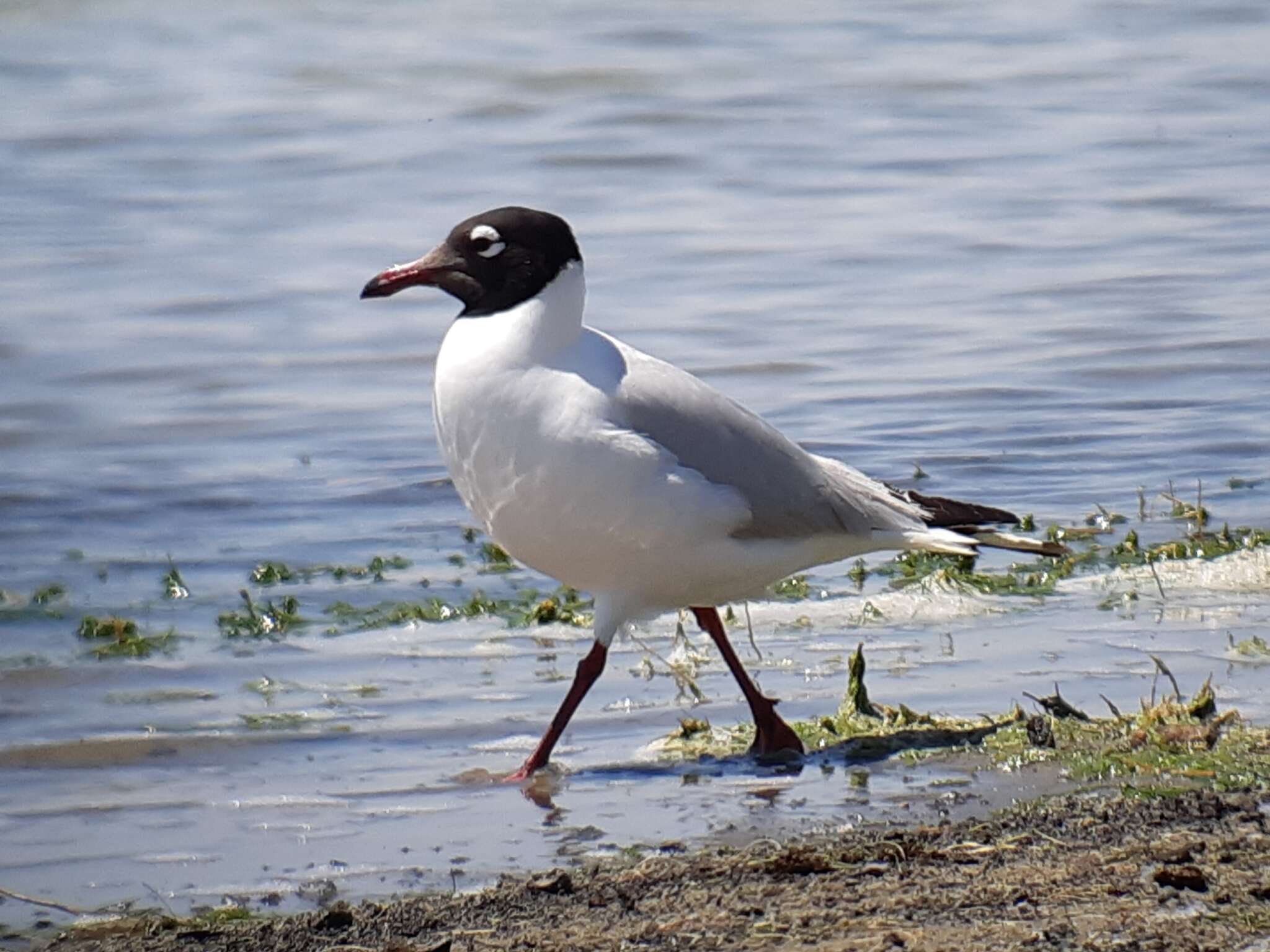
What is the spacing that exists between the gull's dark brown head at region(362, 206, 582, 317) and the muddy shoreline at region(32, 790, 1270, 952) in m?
1.80

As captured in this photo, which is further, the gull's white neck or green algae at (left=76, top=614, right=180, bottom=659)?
green algae at (left=76, top=614, right=180, bottom=659)

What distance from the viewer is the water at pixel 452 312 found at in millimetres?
5941

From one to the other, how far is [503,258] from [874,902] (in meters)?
2.40

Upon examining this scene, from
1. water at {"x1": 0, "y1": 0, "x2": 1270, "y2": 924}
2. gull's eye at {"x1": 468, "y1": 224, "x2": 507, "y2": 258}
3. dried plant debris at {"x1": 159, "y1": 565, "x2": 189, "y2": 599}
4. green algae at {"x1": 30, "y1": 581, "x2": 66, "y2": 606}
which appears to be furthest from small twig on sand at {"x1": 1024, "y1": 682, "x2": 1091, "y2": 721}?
green algae at {"x1": 30, "y1": 581, "x2": 66, "y2": 606}

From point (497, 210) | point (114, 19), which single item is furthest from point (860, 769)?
point (114, 19)

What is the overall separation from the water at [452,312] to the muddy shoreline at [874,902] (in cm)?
43

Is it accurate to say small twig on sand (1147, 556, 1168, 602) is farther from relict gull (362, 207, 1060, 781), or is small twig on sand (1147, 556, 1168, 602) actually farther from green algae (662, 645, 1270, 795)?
relict gull (362, 207, 1060, 781)

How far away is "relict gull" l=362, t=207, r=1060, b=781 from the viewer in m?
5.81

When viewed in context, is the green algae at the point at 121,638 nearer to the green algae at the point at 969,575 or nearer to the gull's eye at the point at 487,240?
the gull's eye at the point at 487,240

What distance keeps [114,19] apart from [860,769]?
1989cm

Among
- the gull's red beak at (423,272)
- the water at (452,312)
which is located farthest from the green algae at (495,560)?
the gull's red beak at (423,272)

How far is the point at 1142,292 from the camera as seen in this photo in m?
14.0

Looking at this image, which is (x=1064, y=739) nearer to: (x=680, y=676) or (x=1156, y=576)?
(x=680, y=676)

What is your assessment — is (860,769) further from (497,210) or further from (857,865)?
(497,210)
